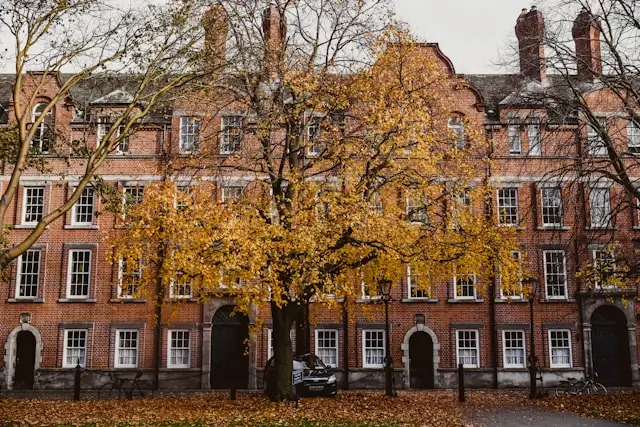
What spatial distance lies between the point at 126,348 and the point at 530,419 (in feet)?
60.7

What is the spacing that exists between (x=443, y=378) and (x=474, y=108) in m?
12.4

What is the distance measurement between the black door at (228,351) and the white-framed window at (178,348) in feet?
3.60

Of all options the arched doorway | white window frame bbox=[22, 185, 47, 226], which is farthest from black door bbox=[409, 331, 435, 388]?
white window frame bbox=[22, 185, 47, 226]

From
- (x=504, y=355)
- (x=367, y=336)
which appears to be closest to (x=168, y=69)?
(x=367, y=336)

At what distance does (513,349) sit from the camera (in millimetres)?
28531

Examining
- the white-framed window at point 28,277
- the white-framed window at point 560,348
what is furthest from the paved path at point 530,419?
the white-framed window at point 28,277

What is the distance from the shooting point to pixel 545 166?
29656 mm

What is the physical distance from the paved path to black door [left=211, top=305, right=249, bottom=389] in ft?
43.6

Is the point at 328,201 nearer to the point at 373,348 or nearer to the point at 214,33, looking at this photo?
the point at 214,33

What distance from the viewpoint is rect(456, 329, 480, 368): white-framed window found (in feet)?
93.1

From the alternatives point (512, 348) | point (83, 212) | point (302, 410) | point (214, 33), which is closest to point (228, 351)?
point (83, 212)

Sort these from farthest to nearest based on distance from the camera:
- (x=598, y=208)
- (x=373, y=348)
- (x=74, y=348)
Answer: (x=373, y=348) < (x=74, y=348) < (x=598, y=208)

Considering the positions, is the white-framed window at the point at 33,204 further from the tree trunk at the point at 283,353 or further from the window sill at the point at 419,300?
the window sill at the point at 419,300

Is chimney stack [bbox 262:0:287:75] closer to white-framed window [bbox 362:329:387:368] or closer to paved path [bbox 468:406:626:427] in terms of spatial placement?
paved path [bbox 468:406:626:427]
